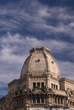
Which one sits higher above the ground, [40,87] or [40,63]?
[40,63]

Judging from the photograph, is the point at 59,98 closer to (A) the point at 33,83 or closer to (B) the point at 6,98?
(A) the point at 33,83

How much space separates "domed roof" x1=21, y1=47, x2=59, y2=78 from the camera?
364ft

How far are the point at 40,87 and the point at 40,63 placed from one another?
24.5ft

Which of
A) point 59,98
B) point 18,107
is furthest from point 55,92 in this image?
point 18,107

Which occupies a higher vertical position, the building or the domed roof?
the domed roof

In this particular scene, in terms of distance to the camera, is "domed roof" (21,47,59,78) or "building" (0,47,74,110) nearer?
"building" (0,47,74,110)

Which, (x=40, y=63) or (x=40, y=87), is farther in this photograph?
(x=40, y=63)

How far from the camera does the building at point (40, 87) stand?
343 feet

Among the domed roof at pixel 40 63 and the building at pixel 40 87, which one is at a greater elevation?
the domed roof at pixel 40 63

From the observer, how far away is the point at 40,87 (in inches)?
4208

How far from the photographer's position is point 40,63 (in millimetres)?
111938

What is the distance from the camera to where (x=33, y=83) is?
109m

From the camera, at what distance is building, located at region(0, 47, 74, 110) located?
105 metres

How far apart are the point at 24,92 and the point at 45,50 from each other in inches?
545
